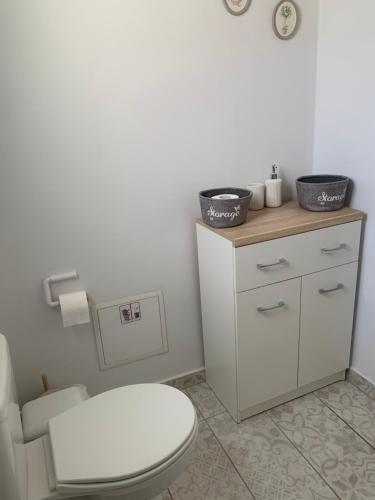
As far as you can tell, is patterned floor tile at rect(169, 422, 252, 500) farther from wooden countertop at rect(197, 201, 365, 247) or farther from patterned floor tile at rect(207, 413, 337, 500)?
wooden countertop at rect(197, 201, 365, 247)

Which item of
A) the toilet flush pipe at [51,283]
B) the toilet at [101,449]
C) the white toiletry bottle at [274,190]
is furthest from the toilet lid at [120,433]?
the white toiletry bottle at [274,190]

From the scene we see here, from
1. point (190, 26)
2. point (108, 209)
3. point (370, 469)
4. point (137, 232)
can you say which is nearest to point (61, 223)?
point (108, 209)

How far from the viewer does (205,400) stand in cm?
197

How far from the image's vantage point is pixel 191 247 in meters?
1.87

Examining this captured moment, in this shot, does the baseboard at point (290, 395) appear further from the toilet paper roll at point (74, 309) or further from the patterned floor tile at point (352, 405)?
the toilet paper roll at point (74, 309)

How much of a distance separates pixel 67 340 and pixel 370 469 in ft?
4.44

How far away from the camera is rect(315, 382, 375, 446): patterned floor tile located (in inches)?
68.3

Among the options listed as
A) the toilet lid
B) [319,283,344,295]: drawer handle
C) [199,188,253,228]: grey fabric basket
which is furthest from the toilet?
[319,283,344,295]: drawer handle

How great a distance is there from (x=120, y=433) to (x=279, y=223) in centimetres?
101

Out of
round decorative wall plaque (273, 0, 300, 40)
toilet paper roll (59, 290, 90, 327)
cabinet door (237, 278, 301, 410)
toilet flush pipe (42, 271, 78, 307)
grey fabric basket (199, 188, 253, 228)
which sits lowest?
cabinet door (237, 278, 301, 410)

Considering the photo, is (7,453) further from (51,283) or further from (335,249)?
(335,249)

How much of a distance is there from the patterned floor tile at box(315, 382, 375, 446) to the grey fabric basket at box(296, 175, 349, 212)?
3.02ft

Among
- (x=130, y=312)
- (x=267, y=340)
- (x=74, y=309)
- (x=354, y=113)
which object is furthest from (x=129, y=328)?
(x=354, y=113)

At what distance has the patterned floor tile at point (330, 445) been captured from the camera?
4.89 feet
